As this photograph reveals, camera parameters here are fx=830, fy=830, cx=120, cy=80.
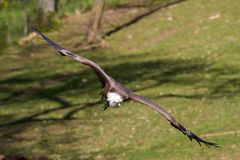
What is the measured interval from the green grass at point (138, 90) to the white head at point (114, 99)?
111 inches

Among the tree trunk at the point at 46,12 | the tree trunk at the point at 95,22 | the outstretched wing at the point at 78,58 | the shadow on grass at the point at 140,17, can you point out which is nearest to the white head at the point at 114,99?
the outstretched wing at the point at 78,58

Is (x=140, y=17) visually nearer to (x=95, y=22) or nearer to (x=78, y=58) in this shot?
(x=95, y=22)

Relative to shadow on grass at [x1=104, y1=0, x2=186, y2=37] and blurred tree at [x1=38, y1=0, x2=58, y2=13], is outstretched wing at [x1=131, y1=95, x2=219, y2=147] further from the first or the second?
blurred tree at [x1=38, y1=0, x2=58, y2=13]

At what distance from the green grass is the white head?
2830 mm

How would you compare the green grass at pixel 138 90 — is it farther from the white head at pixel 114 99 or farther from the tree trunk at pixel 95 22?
the white head at pixel 114 99

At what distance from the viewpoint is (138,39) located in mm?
27062

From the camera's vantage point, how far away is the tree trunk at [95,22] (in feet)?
89.0

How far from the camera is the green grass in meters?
14.9

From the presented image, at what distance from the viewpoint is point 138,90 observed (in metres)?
20.2

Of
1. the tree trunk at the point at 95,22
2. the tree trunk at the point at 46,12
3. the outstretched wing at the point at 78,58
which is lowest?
the tree trunk at the point at 46,12

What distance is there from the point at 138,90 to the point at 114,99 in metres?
9.33

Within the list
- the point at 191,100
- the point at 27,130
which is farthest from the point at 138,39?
the point at 27,130

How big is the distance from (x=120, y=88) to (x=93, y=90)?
9.81 meters

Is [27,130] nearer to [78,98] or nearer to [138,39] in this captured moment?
[78,98]
